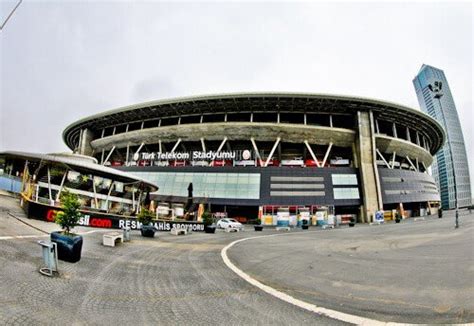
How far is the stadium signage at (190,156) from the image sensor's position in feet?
191

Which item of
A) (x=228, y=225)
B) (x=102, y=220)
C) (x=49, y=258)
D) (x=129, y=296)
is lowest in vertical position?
(x=228, y=225)

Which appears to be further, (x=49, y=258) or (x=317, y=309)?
(x=49, y=258)

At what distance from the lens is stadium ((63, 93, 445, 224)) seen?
52.7 meters

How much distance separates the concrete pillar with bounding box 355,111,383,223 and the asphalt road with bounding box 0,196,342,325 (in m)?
50.3

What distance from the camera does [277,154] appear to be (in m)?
63.2

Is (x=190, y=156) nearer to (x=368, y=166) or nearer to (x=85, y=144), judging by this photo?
(x=85, y=144)

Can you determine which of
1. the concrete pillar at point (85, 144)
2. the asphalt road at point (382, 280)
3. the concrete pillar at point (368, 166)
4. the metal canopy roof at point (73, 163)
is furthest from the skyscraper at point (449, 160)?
the concrete pillar at point (85, 144)

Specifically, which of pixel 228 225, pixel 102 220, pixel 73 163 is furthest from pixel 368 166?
pixel 73 163

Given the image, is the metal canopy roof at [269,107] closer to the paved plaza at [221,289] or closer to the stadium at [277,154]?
the stadium at [277,154]

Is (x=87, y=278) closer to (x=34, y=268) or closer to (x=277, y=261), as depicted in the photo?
(x=34, y=268)

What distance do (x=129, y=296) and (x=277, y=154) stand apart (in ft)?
191

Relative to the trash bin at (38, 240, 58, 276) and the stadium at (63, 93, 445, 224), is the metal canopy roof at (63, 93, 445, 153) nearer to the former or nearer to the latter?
the stadium at (63, 93, 445, 224)

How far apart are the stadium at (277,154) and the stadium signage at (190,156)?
226mm

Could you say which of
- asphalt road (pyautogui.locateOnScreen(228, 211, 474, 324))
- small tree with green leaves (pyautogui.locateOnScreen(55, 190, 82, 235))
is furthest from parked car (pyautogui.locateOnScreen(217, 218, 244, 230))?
small tree with green leaves (pyautogui.locateOnScreen(55, 190, 82, 235))
